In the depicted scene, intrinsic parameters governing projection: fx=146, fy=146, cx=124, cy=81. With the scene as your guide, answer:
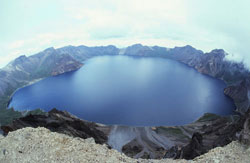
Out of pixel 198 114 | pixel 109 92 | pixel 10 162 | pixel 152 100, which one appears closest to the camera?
pixel 10 162

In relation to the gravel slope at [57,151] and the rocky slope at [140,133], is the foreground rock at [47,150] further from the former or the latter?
the rocky slope at [140,133]

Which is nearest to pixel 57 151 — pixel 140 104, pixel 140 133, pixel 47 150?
pixel 47 150

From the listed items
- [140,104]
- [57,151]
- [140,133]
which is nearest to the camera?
[57,151]

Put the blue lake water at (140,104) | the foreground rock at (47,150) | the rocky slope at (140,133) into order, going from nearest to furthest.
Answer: the foreground rock at (47,150), the rocky slope at (140,133), the blue lake water at (140,104)

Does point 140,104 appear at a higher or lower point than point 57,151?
lower

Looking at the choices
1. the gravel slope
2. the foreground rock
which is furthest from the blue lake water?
the foreground rock

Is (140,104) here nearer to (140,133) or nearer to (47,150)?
(140,133)

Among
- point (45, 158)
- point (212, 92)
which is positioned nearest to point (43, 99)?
point (45, 158)

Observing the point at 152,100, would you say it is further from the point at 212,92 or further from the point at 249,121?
the point at 249,121

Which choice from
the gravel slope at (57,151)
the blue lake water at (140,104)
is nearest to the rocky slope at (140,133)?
the blue lake water at (140,104)
